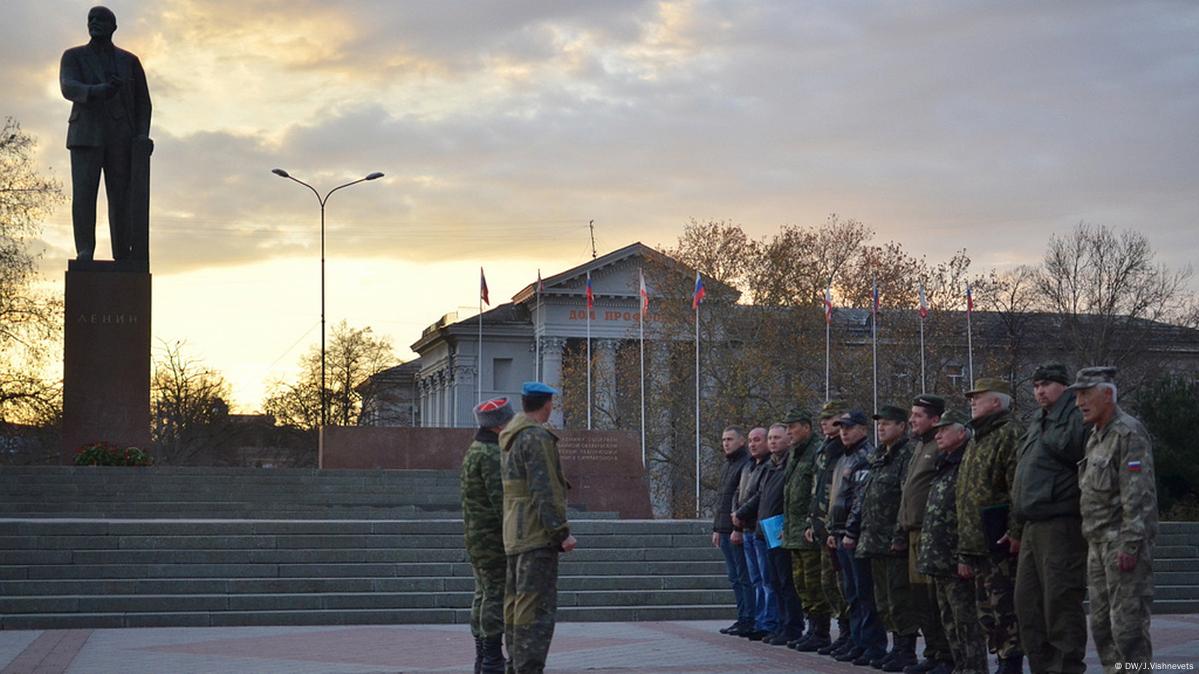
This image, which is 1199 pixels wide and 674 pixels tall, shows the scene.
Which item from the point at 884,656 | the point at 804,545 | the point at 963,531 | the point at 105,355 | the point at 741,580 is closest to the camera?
the point at 963,531

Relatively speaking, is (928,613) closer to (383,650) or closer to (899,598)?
(899,598)

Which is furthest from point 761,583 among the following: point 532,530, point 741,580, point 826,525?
point 532,530

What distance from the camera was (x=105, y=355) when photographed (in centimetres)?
2445

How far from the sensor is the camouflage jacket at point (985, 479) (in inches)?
371

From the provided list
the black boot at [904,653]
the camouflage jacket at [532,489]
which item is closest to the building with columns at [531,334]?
the black boot at [904,653]

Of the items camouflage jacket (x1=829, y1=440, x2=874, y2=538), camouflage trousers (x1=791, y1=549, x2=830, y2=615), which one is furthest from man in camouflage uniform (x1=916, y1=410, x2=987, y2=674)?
camouflage trousers (x1=791, y1=549, x2=830, y2=615)

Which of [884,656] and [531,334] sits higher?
[531,334]

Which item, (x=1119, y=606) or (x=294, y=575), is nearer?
(x=1119, y=606)

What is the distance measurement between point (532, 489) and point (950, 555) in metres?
2.90

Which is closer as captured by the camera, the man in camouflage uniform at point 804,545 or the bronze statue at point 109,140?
the man in camouflage uniform at point 804,545

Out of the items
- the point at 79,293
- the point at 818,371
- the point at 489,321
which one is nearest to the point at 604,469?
the point at 79,293

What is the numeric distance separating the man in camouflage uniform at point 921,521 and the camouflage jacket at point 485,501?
2.87 metres

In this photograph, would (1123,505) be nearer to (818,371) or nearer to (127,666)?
(127,666)

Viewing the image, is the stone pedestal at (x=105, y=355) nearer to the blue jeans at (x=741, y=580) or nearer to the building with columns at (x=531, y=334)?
the blue jeans at (x=741, y=580)
